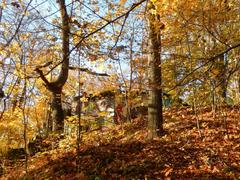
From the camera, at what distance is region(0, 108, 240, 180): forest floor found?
570 cm

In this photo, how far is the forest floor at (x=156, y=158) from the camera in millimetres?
5703

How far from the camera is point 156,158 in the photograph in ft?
20.8

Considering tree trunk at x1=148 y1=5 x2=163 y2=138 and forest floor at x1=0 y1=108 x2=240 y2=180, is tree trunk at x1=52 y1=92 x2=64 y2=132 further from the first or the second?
tree trunk at x1=148 y1=5 x2=163 y2=138

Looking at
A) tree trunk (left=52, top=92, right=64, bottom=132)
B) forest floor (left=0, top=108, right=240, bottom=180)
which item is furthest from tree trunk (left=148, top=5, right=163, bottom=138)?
tree trunk (left=52, top=92, right=64, bottom=132)

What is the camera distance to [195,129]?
8.34 meters

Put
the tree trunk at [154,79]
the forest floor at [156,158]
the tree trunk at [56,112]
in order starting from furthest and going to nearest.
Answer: the tree trunk at [56,112], the tree trunk at [154,79], the forest floor at [156,158]

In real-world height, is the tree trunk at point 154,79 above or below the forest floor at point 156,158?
above

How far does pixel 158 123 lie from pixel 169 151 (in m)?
1.46

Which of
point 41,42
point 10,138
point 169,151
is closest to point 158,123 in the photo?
point 169,151

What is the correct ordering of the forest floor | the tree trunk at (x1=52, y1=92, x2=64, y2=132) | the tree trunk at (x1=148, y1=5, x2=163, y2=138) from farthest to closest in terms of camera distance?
the tree trunk at (x1=52, y1=92, x2=64, y2=132) → the tree trunk at (x1=148, y1=5, x2=163, y2=138) → the forest floor

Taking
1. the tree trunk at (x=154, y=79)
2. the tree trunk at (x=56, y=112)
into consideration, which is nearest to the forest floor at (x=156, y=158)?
the tree trunk at (x=154, y=79)

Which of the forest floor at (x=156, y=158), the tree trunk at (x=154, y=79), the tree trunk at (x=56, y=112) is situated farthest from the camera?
the tree trunk at (x=56, y=112)

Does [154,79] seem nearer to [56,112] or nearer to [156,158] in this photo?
[156,158]

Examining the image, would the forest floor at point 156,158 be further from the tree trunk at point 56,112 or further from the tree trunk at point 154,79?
the tree trunk at point 56,112
